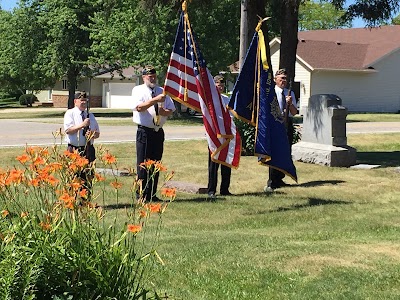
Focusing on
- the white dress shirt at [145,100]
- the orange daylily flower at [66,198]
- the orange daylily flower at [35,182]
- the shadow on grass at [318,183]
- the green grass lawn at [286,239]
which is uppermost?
the white dress shirt at [145,100]

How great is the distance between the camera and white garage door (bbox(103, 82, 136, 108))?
61.8 m

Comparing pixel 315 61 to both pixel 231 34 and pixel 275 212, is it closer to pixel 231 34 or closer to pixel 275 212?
pixel 231 34

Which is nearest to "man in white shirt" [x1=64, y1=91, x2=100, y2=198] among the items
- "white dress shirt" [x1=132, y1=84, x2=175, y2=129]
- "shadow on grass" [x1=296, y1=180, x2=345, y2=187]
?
"white dress shirt" [x1=132, y1=84, x2=175, y2=129]

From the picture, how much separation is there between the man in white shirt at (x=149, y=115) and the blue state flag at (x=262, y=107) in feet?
3.81

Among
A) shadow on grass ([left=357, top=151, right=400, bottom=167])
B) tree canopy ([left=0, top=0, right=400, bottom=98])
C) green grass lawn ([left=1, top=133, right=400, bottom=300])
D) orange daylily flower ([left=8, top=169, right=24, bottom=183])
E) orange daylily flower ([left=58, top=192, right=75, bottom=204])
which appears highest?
tree canopy ([left=0, top=0, right=400, bottom=98])

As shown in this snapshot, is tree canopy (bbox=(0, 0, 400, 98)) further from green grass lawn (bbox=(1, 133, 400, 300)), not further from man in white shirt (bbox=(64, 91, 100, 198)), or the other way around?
man in white shirt (bbox=(64, 91, 100, 198))

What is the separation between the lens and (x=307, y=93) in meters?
44.9

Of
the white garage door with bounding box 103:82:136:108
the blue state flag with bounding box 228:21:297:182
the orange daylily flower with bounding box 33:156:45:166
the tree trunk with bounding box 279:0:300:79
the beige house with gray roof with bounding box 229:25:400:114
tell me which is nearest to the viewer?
the orange daylily flower with bounding box 33:156:45:166

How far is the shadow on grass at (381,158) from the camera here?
16.0 m

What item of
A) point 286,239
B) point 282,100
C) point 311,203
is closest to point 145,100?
point 282,100

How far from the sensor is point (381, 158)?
17328 millimetres

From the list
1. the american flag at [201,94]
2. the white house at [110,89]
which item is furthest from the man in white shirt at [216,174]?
the white house at [110,89]

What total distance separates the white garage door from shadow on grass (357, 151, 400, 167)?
4428 cm

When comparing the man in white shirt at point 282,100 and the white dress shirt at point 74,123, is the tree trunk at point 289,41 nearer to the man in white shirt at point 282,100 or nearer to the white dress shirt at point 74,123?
the man in white shirt at point 282,100
